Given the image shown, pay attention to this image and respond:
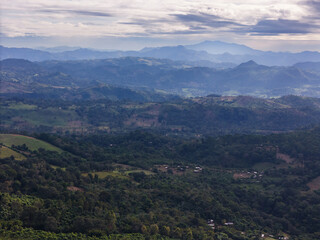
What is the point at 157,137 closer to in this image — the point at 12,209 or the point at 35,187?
the point at 35,187

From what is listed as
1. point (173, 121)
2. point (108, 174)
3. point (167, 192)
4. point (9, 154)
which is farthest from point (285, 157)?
point (173, 121)

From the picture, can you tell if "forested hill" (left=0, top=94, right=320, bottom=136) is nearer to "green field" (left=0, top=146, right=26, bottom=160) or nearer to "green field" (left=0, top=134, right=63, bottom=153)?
"green field" (left=0, top=134, right=63, bottom=153)

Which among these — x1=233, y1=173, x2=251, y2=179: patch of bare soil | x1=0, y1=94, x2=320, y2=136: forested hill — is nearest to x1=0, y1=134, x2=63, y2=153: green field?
x1=233, y1=173, x2=251, y2=179: patch of bare soil

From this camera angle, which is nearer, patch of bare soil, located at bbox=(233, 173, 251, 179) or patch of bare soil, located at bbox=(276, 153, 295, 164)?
patch of bare soil, located at bbox=(233, 173, 251, 179)

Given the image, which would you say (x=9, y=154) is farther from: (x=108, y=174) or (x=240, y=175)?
(x=240, y=175)

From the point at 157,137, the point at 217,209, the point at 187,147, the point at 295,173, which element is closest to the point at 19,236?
the point at 217,209

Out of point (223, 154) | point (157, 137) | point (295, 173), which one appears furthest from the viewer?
point (157, 137)

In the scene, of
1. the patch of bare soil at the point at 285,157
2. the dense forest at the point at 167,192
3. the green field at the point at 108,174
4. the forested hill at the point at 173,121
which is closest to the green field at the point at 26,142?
the dense forest at the point at 167,192

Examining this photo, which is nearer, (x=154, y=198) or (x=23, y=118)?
(x=154, y=198)
